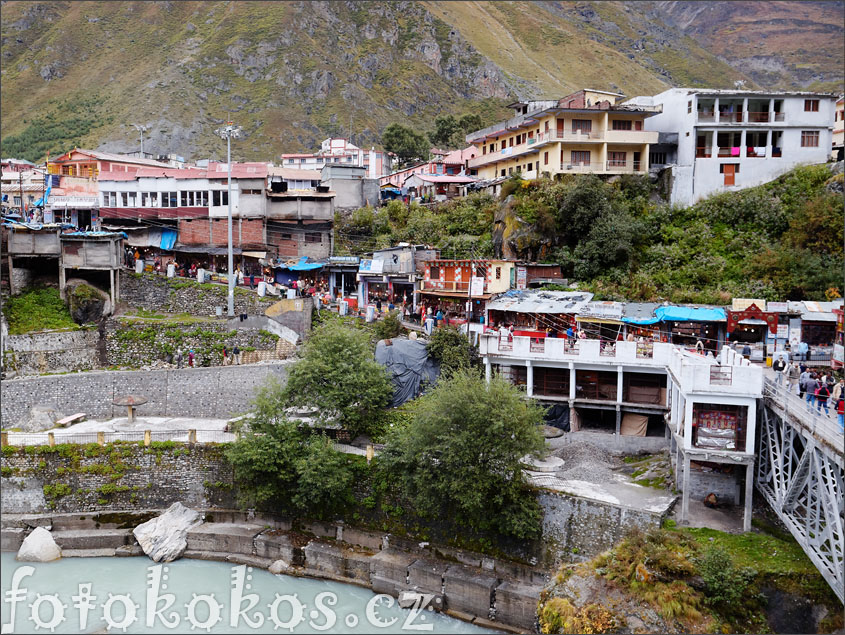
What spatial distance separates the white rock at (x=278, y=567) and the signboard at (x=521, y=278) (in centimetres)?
1601

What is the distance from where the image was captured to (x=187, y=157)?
253 feet

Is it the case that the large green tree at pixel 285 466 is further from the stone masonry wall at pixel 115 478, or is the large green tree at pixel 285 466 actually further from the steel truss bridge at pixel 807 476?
the steel truss bridge at pixel 807 476

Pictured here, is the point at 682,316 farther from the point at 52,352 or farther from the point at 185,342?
the point at 52,352

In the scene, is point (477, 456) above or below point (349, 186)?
below

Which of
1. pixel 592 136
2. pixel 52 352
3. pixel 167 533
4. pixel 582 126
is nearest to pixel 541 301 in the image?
pixel 592 136

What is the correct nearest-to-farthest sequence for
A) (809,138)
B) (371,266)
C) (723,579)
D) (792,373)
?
(723,579) < (792,373) < (371,266) < (809,138)

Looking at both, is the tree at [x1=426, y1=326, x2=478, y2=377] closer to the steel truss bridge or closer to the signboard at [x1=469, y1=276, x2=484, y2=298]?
the signboard at [x1=469, y1=276, x2=484, y2=298]

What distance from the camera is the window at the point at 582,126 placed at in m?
38.8

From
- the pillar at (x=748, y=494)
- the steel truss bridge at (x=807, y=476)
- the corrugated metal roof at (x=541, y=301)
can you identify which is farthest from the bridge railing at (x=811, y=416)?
the corrugated metal roof at (x=541, y=301)

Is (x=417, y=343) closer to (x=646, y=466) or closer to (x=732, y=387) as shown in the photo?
(x=646, y=466)

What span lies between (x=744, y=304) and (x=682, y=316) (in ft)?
7.71

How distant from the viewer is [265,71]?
302 feet

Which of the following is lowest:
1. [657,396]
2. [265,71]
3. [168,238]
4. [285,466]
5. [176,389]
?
[285,466]

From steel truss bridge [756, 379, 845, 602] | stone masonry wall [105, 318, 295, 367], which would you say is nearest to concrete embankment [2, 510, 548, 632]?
steel truss bridge [756, 379, 845, 602]
